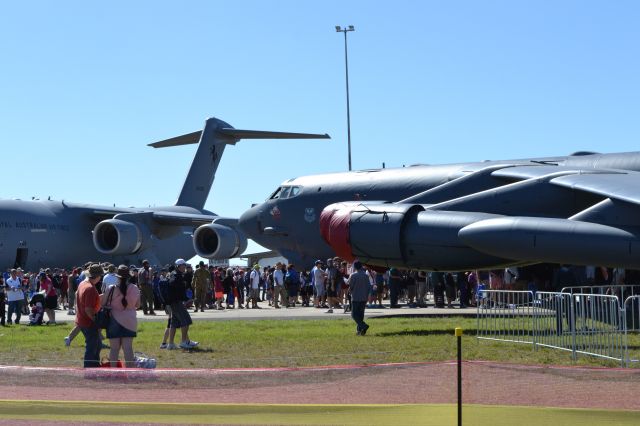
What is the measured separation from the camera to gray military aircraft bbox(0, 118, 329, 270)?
40.0m

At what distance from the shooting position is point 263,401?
1045 centimetres

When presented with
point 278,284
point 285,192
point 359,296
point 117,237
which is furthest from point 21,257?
point 359,296

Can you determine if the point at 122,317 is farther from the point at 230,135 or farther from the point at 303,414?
the point at 230,135

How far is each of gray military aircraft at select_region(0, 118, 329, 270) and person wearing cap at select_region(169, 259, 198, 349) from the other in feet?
Answer: 71.3

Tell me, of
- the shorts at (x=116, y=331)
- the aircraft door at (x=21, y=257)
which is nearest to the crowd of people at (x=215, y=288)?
the shorts at (x=116, y=331)

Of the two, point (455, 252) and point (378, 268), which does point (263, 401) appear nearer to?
point (455, 252)

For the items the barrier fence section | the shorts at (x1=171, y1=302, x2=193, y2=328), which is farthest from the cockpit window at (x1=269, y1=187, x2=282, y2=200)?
the shorts at (x1=171, y1=302, x2=193, y2=328)

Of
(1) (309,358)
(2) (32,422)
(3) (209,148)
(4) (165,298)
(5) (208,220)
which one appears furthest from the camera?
(3) (209,148)

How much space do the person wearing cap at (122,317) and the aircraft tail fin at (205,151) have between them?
3514 cm

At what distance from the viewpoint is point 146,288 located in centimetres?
2984

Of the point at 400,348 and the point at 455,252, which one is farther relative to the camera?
the point at 455,252

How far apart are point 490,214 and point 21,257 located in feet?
86.7

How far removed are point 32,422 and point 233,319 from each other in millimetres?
15979

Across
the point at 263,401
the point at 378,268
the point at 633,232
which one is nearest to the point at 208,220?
the point at 378,268
